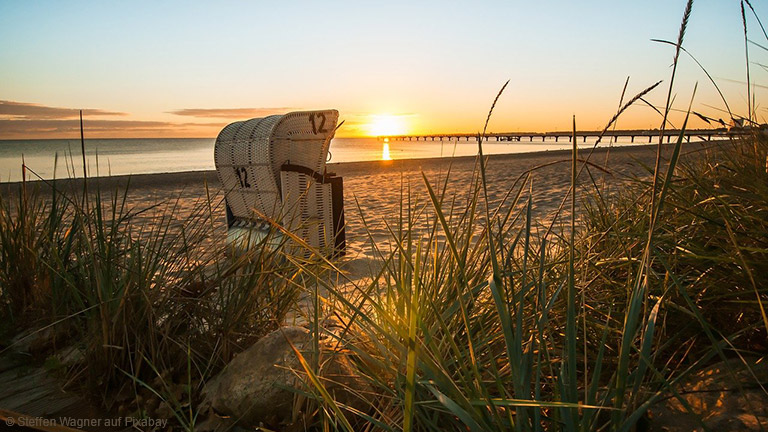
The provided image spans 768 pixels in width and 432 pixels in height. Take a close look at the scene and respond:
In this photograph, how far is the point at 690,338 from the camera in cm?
140

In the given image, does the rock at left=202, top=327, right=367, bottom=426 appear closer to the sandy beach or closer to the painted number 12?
the sandy beach

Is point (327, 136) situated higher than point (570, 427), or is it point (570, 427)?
point (327, 136)

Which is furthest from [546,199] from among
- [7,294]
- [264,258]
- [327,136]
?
[7,294]

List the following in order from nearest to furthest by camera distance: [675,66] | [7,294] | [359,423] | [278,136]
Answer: [675,66], [359,423], [7,294], [278,136]

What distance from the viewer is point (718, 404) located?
1.21m

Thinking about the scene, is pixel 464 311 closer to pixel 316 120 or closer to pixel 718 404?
pixel 718 404

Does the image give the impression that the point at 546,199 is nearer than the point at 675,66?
No

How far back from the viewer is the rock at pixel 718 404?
114 cm

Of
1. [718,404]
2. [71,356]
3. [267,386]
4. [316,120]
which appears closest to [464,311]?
[718,404]

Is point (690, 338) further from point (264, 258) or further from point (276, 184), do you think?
point (276, 184)

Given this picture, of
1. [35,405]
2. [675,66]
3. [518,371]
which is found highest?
[675,66]

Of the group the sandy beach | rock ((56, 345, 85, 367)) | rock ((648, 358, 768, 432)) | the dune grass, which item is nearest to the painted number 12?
the sandy beach

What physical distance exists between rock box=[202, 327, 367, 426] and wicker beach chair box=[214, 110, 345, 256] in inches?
93.3

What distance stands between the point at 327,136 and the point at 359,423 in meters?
3.27
